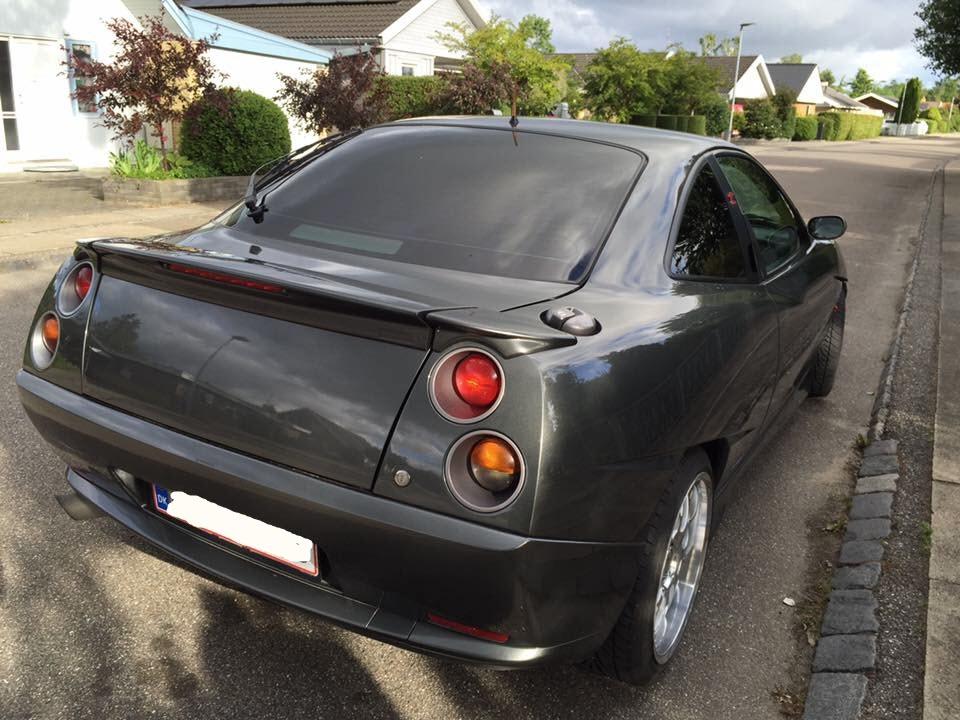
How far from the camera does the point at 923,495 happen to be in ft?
12.5

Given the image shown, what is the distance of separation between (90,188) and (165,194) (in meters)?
2.54

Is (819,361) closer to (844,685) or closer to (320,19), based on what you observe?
(844,685)

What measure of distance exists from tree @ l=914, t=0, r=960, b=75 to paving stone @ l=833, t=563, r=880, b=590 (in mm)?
28038

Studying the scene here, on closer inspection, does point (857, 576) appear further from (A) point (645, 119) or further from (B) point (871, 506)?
(A) point (645, 119)

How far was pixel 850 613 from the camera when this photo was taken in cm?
293

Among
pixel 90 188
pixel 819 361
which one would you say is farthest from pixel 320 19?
pixel 819 361

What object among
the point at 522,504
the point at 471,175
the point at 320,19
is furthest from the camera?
the point at 320,19

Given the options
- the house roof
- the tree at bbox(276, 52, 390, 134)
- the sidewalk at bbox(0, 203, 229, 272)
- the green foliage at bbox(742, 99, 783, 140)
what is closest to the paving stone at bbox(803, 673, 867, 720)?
the sidewalk at bbox(0, 203, 229, 272)

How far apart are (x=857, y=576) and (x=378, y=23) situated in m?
27.8

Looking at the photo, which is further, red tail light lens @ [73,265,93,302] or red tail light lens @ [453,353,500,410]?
red tail light lens @ [73,265,93,302]

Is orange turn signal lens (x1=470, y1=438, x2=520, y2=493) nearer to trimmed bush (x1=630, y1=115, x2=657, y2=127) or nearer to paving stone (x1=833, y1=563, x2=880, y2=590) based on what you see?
paving stone (x1=833, y1=563, x2=880, y2=590)

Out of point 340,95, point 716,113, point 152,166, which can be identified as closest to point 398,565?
point 152,166

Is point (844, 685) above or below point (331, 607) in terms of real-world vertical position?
below

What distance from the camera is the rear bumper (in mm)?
1931
